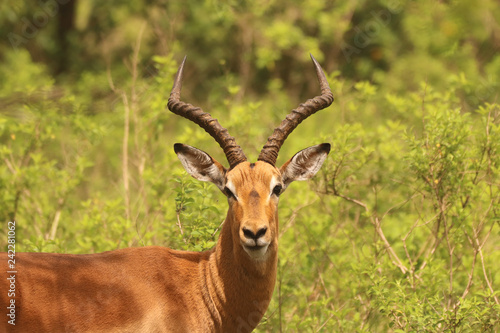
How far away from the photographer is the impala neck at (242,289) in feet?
20.5

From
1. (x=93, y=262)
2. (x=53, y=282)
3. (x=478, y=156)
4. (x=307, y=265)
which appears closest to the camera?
(x=53, y=282)

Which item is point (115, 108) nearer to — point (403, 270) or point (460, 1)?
point (403, 270)

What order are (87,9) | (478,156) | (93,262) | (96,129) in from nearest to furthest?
(93,262), (478,156), (96,129), (87,9)

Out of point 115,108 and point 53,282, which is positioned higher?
point 115,108

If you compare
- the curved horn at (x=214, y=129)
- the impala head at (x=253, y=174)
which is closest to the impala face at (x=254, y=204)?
the impala head at (x=253, y=174)

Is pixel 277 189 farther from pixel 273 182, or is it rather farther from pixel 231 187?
pixel 231 187

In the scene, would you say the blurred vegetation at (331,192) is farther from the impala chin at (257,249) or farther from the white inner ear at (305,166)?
the impala chin at (257,249)

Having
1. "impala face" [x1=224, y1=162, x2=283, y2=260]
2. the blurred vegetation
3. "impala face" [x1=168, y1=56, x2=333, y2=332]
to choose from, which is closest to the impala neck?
"impala face" [x1=168, y1=56, x2=333, y2=332]

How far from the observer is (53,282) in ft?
18.2

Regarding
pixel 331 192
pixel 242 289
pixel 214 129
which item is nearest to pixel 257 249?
pixel 242 289

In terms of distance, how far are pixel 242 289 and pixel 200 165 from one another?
1378mm

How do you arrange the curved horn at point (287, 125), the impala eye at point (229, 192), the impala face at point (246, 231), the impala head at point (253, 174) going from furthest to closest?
the curved horn at point (287, 125), the impala eye at point (229, 192), the impala face at point (246, 231), the impala head at point (253, 174)

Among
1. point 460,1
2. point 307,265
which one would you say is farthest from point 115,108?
point 460,1

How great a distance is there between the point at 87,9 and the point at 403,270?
17.4 metres
